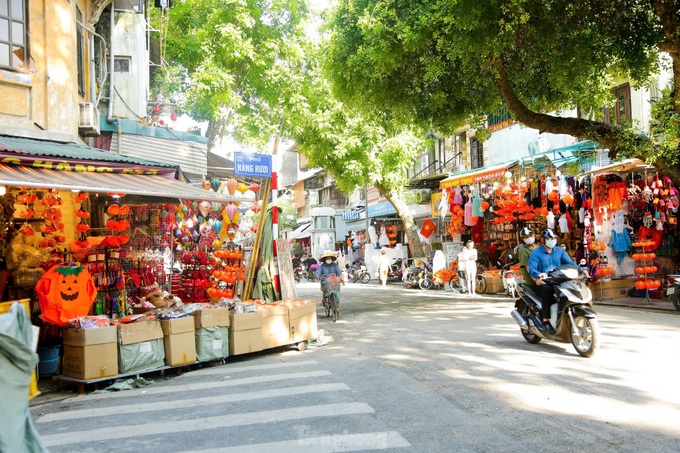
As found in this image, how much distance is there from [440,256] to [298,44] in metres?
9.89

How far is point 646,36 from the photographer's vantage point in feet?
35.7

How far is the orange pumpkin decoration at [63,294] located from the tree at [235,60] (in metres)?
12.5

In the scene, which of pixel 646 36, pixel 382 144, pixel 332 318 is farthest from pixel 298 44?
pixel 646 36

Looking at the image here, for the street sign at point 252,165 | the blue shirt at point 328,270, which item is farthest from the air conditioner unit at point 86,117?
the blue shirt at point 328,270

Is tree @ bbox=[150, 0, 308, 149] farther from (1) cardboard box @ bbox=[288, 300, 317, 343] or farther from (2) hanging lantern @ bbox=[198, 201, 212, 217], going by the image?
(1) cardboard box @ bbox=[288, 300, 317, 343]

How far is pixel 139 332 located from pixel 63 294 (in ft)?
3.84

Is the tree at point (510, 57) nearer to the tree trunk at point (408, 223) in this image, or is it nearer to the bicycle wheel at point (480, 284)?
the bicycle wheel at point (480, 284)

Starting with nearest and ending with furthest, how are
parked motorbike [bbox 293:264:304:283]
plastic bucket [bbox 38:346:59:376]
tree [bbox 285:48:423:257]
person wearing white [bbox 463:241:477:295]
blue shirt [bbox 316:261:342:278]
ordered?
plastic bucket [bbox 38:346:59:376] < blue shirt [bbox 316:261:342:278] < person wearing white [bbox 463:241:477:295] < tree [bbox 285:48:423:257] < parked motorbike [bbox 293:264:304:283]

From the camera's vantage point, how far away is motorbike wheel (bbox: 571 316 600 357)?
7.61 m

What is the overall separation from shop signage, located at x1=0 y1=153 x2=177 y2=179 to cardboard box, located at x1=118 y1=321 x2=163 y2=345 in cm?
234

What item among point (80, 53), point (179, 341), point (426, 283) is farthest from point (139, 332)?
point (426, 283)

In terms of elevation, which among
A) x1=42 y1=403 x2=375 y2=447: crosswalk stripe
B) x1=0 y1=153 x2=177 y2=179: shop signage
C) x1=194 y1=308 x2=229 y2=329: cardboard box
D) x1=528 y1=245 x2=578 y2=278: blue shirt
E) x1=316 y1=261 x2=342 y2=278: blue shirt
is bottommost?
x1=42 y1=403 x2=375 y2=447: crosswalk stripe

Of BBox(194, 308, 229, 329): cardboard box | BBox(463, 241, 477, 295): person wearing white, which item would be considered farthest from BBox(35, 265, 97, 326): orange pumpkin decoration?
BBox(463, 241, 477, 295): person wearing white

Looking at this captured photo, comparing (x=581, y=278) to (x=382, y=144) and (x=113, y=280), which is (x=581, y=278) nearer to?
(x=113, y=280)
